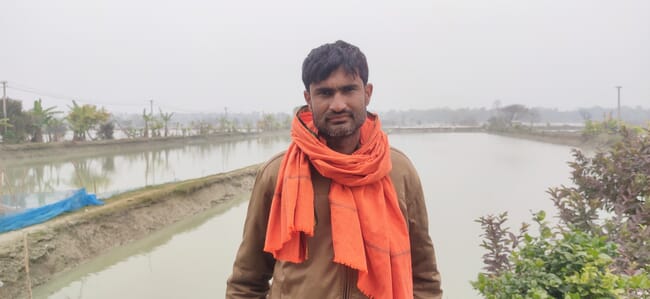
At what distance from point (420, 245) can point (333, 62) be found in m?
0.63

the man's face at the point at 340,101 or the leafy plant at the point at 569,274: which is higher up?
the man's face at the point at 340,101

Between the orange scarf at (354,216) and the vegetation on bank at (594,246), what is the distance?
0.74 m

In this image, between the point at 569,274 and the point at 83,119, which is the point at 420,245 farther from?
the point at 83,119

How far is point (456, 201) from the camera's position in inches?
324

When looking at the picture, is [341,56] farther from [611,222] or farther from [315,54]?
[611,222]

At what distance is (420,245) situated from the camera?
44.6 inches

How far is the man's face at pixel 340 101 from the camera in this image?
1031 millimetres

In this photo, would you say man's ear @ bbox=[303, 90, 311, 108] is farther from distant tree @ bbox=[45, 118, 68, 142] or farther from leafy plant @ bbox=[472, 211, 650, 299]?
distant tree @ bbox=[45, 118, 68, 142]

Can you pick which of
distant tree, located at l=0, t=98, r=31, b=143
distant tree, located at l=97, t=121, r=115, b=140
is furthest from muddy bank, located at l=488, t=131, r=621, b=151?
distant tree, located at l=0, t=98, r=31, b=143

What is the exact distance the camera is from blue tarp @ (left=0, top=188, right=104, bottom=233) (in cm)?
582

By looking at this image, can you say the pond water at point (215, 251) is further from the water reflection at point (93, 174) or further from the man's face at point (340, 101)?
the man's face at point (340, 101)

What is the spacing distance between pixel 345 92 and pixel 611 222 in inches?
76.4

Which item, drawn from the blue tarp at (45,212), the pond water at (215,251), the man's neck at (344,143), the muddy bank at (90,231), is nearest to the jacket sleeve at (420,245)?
the man's neck at (344,143)

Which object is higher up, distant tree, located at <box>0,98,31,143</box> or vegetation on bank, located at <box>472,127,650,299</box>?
distant tree, located at <box>0,98,31,143</box>
